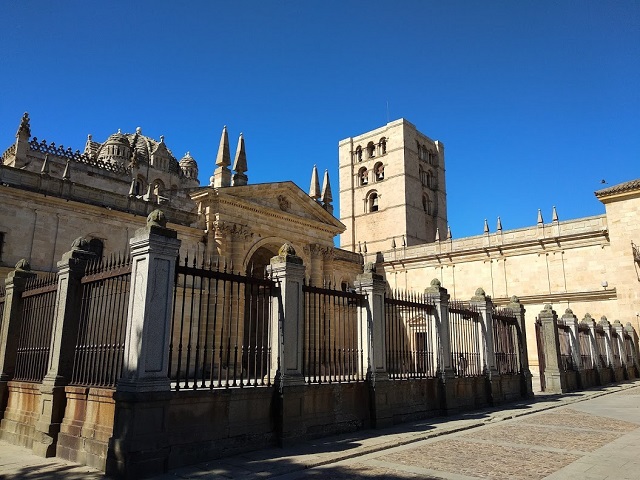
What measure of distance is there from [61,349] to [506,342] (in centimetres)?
1367

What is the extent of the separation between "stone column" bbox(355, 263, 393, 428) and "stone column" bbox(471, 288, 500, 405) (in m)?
5.18

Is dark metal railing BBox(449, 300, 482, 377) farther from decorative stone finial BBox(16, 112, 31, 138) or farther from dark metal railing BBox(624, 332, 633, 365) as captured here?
decorative stone finial BBox(16, 112, 31, 138)

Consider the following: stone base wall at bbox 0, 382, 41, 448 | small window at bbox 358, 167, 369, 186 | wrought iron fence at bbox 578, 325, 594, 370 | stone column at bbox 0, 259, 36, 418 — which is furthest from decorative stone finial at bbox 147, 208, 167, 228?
small window at bbox 358, 167, 369, 186

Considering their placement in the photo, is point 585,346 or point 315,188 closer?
point 585,346

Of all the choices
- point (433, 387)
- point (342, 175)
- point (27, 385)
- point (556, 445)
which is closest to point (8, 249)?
point (27, 385)

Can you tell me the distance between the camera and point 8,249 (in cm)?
1983

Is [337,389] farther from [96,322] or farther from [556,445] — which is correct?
[96,322]

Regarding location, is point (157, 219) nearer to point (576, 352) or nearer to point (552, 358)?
point (552, 358)

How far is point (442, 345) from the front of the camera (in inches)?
516

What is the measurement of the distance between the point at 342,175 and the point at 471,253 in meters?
25.3

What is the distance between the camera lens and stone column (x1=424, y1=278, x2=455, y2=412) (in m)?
12.9

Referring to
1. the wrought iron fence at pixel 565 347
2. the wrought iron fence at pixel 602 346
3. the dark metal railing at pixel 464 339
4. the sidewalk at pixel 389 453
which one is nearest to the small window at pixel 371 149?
the wrought iron fence at pixel 602 346

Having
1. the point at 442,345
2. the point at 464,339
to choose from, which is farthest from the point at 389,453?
the point at 464,339

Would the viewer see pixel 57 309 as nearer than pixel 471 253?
Yes
